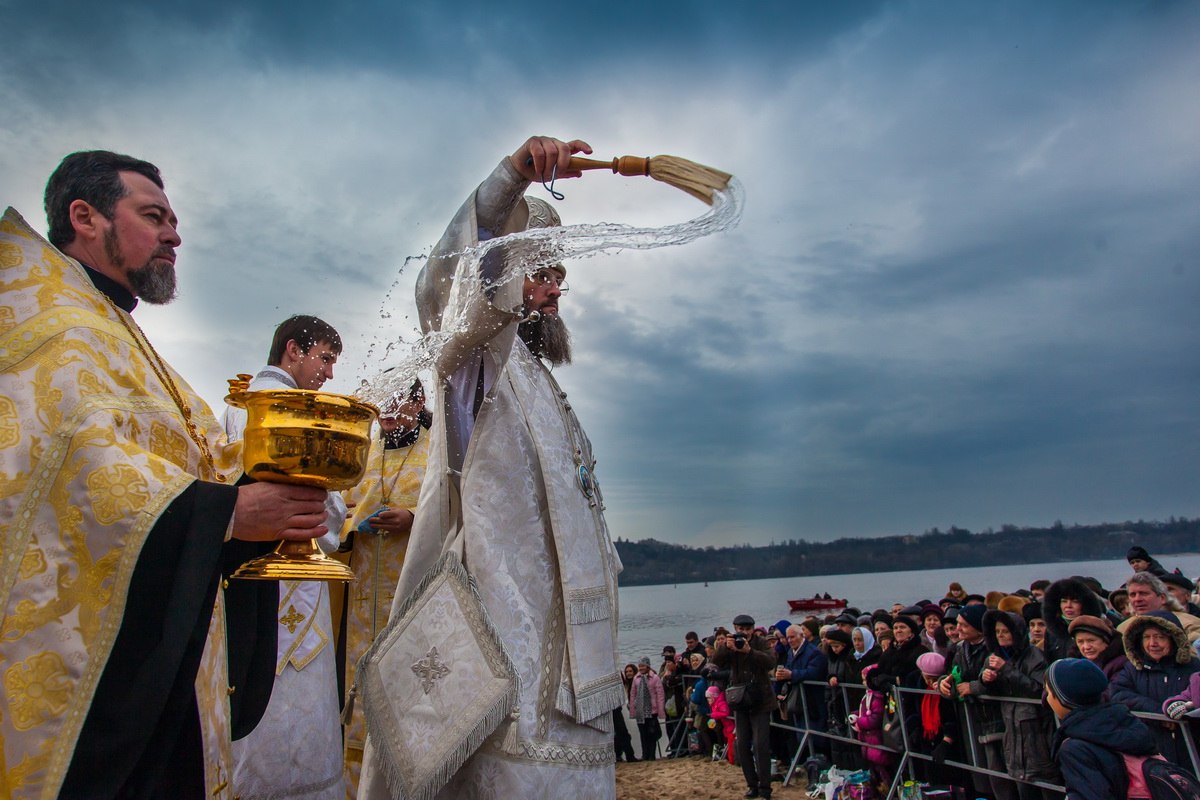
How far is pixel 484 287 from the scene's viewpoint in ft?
10.1

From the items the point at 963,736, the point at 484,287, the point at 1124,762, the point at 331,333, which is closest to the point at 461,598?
the point at 484,287

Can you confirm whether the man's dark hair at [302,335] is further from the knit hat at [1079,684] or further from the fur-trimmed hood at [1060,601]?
the fur-trimmed hood at [1060,601]

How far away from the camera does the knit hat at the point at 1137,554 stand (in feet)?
27.6

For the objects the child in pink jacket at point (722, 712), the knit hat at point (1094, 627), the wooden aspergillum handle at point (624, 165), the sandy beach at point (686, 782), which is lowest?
→ the sandy beach at point (686, 782)

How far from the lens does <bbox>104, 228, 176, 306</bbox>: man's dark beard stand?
2.57m

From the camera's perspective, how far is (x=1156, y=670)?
557cm

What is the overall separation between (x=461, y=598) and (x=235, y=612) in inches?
28.8

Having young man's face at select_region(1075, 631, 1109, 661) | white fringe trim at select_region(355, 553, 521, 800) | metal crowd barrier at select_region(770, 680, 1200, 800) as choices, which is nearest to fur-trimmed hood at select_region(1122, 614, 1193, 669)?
young man's face at select_region(1075, 631, 1109, 661)

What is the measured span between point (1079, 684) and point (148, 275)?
529 cm

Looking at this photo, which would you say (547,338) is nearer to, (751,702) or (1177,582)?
(1177,582)

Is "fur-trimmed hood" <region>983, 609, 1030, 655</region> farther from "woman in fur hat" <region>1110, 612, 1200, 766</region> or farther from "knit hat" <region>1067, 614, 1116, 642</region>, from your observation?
"woman in fur hat" <region>1110, 612, 1200, 766</region>

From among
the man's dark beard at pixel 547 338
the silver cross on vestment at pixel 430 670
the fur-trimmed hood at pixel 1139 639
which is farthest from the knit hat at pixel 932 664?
the silver cross on vestment at pixel 430 670

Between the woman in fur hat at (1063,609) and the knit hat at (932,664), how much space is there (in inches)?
42.1

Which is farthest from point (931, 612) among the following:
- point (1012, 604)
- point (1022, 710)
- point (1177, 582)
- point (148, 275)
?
point (148, 275)
